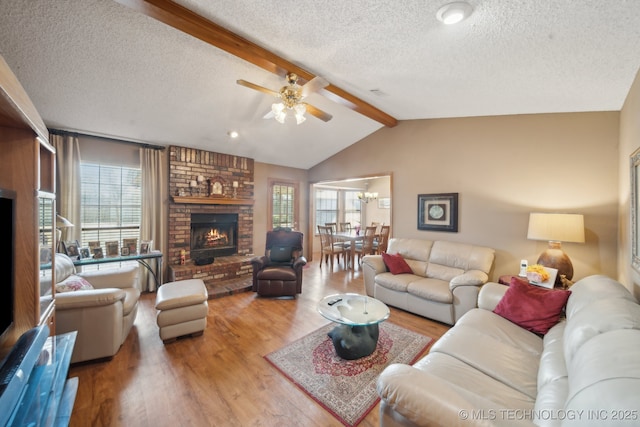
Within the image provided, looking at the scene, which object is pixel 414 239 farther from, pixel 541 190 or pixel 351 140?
pixel 351 140

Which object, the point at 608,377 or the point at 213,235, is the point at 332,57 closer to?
the point at 608,377

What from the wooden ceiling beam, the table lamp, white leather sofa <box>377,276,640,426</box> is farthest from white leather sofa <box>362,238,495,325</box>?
the wooden ceiling beam

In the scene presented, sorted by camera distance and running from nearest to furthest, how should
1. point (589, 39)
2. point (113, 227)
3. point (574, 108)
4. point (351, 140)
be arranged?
point (589, 39) → point (574, 108) → point (113, 227) → point (351, 140)

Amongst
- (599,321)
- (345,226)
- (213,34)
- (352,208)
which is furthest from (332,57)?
(352,208)

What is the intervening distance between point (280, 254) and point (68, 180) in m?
3.15

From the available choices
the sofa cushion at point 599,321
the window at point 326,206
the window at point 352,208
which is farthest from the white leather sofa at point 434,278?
the window at point 352,208

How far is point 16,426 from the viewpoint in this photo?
930 mm

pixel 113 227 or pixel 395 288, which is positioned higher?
pixel 113 227

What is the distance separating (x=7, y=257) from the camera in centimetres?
131

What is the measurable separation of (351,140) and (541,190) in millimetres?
3154

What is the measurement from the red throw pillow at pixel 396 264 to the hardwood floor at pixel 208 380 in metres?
0.65

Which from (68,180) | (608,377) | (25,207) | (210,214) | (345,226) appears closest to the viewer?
(608,377)

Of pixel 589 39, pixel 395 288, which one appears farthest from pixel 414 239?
pixel 589 39

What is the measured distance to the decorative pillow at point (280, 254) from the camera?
4.04 metres
